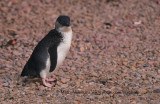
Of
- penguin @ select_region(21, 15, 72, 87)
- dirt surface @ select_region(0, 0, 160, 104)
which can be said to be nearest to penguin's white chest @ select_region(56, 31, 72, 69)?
penguin @ select_region(21, 15, 72, 87)

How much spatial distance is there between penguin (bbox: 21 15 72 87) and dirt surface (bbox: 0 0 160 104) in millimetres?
261

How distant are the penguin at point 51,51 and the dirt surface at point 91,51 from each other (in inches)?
10.3

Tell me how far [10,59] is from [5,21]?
200 cm

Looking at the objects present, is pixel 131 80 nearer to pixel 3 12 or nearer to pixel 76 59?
pixel 76 59

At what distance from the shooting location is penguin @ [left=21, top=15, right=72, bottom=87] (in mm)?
4891

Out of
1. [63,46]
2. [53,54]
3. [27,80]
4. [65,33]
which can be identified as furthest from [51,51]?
[27,80]

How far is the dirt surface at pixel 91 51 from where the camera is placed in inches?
186

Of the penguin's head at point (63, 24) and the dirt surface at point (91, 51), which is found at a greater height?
the penguin's head at point (63, 24)

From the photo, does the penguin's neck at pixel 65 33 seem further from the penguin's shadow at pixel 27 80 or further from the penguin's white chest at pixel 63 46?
the penguin's shadow at pixel 27 80

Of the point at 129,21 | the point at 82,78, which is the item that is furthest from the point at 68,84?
the point at 129,21

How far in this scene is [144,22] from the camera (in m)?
7.73

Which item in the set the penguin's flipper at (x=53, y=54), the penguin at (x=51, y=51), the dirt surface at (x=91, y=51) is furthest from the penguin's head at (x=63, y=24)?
the dirt surface at (x=91, y=51)

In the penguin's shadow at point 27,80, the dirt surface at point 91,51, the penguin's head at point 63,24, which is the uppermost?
the penguin's head at point 63,24

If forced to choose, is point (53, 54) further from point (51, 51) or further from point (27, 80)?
point (27, 80)
